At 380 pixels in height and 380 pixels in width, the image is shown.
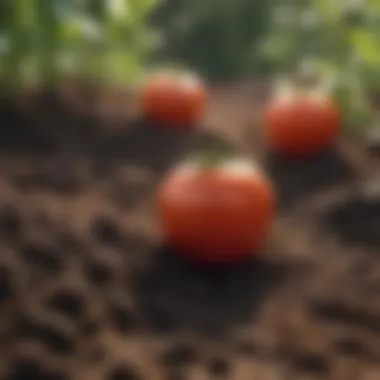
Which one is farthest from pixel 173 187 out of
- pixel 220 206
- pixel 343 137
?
pixel 343 137

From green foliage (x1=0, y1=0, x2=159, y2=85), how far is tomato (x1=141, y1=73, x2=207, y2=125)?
0.24 m

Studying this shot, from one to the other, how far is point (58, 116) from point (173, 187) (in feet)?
3.07

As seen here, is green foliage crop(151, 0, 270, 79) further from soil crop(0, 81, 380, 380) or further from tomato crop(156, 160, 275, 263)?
tomato crop(156, 160, 275, 263)

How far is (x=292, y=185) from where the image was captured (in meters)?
2.58

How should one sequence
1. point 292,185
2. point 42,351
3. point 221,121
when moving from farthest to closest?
point 221,121, point 292,185, point 42,351

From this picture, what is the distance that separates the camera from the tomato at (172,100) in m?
2.86

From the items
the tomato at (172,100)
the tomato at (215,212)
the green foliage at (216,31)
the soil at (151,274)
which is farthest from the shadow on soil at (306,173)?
the green foliage at (216,31)

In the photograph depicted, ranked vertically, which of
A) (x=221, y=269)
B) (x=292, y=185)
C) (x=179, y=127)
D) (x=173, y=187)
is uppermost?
(x=179, y=127)

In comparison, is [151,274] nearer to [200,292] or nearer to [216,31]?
[200,292]

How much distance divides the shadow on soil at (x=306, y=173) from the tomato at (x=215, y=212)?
0.60 meters

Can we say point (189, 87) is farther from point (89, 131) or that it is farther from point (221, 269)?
point (221, 269)

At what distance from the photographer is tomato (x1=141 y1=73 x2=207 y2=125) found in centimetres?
286

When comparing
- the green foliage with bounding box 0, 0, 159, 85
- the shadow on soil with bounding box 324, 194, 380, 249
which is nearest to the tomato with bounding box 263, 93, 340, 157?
the shadow on soil with bounding box 324, 194, 380, 249

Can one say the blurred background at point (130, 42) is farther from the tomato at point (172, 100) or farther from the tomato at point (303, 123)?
the tomato at point (172, 100)
